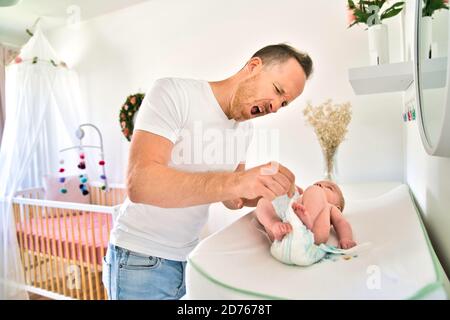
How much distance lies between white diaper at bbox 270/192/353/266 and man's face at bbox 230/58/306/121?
0.24 m

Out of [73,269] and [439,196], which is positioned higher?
[439,196]

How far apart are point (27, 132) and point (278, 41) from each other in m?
1.28

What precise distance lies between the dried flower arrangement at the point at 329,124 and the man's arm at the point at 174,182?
0.55 feet

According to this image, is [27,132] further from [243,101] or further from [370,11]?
[370,11]

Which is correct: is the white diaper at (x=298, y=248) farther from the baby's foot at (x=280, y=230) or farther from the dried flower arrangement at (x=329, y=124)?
the dried flower arrangement at (x=329, y=124)

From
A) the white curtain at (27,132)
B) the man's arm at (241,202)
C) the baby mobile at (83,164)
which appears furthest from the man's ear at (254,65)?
the white curtain at (27,132)

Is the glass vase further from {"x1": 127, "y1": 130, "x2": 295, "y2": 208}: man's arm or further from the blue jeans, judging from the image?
the blue jeans

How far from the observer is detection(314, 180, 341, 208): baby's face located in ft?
1.90

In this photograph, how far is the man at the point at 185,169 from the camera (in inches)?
20.9

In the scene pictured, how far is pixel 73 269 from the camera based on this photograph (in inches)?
52.3
